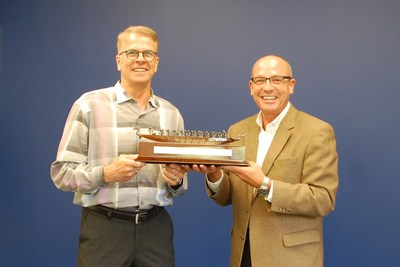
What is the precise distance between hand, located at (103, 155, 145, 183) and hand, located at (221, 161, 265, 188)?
0.35 meters

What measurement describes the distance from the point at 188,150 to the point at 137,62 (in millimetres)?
477

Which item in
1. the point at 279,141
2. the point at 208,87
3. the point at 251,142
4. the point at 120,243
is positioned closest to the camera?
the point at 120,243

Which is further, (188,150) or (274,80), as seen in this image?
(274,80)

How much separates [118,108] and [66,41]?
4.76 ft

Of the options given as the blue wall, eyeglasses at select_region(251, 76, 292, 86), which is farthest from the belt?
the blue wall

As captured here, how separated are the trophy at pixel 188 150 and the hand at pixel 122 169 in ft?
0.10

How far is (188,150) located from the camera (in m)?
1.68

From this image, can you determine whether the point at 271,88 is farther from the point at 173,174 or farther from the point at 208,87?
the point at 208,87

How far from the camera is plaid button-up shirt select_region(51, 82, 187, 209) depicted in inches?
70.5

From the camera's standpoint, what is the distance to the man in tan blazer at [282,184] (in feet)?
6.05

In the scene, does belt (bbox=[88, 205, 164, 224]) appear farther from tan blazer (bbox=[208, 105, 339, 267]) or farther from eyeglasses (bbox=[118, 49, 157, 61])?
eyeglasses (bbox=[118, 49, 157, 61])

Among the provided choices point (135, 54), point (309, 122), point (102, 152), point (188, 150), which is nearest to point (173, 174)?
point (188, 150)

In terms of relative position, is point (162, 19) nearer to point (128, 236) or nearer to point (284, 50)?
point (284, 50)
